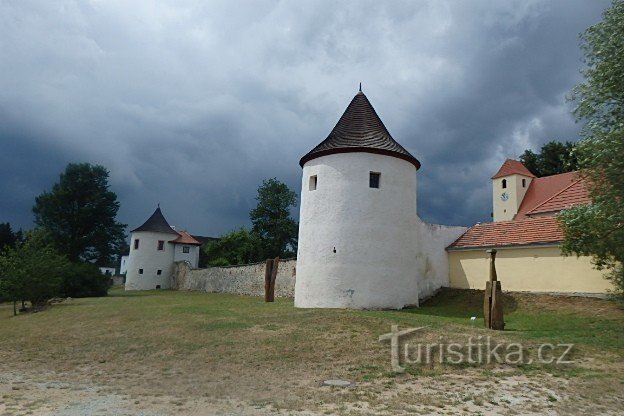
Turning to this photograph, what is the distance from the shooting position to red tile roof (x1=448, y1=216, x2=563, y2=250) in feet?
57.4

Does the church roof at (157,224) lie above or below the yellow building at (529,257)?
above

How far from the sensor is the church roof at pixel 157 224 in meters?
46.2

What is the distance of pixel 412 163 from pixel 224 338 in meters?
11.0

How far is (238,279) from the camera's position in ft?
101

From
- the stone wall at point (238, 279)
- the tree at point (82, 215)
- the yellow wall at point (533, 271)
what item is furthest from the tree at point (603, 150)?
the tree at point (82, 215)

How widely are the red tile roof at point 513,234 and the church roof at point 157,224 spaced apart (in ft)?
111

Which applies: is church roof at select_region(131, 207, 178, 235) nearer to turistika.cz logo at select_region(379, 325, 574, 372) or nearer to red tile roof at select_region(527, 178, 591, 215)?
red tile roof at select_region(527, 178, 591, 215)

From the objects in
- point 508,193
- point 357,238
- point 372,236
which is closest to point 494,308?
point 372,236

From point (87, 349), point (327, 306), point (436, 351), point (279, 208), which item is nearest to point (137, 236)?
point (279, 208)

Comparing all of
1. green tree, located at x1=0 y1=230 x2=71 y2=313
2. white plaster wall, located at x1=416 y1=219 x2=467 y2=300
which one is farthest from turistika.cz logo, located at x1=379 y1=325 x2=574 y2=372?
green tree, located at x1=0 y1=230 x2=71 y2=313

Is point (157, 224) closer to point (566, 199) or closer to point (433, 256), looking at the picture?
point (433, 256)

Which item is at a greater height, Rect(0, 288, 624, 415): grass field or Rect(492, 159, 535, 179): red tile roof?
Rect(492, 159, 535, 179): red tile roof

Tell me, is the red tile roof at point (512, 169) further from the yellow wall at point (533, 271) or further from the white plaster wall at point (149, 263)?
the white plaster wall at point (149, 263)

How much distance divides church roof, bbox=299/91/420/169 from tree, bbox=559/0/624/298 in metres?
6.99
